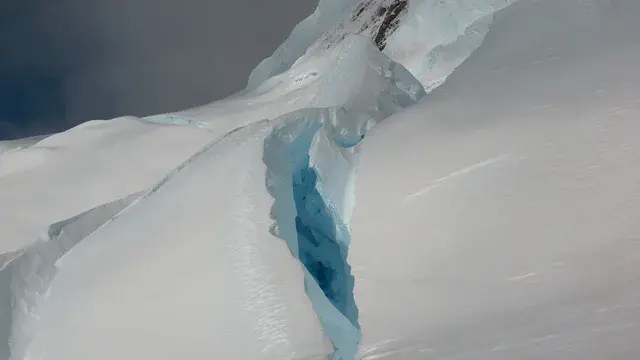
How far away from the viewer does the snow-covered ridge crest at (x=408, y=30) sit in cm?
851

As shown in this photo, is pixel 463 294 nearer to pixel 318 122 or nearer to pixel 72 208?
pixel 318 122

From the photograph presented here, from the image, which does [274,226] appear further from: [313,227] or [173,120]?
[173,120]

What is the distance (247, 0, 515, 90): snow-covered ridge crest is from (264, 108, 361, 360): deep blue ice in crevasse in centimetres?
309

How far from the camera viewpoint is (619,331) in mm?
3041

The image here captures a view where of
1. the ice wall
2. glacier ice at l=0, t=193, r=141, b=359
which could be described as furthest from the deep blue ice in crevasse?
glacier ice at l=0, t=193, r=141, b=359

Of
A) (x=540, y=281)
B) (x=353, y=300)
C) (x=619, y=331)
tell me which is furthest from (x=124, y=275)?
(x=619, y=331)

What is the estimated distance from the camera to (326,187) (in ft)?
14.6

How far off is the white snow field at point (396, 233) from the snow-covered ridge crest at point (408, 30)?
2634 millimetres

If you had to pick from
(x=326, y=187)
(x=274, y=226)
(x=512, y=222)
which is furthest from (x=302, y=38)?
(x=512, y=222)

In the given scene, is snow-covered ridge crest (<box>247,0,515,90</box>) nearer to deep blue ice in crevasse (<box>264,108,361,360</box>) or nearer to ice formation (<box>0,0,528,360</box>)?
ice formation (<box>0,0,528,360</box>)

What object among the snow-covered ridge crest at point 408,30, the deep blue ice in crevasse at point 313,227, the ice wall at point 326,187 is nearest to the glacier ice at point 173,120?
the snow-covered ridge crest at point 408,30

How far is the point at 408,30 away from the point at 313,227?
9.09 meters

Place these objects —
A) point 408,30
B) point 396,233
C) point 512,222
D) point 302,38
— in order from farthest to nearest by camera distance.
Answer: point 302,38 < point 408,30 < point 396,233 < point 512,222

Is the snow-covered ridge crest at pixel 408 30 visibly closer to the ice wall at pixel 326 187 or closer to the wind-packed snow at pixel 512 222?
the ice wall at pixel 326 187
